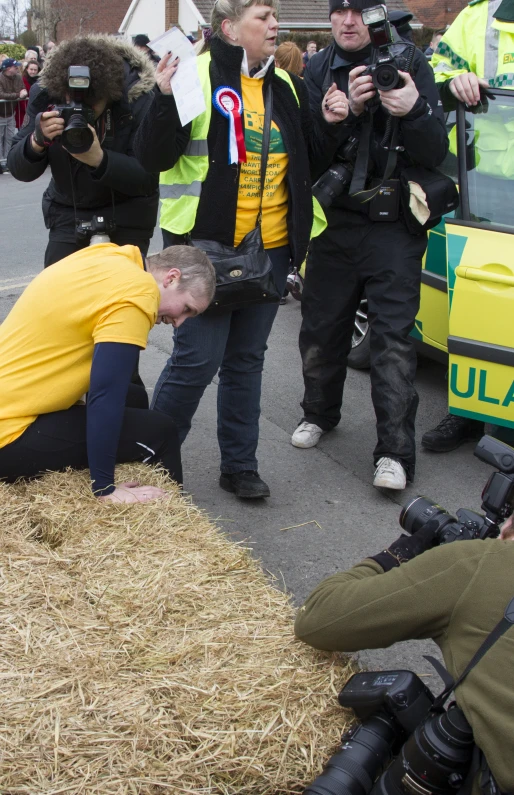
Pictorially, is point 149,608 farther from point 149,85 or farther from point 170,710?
point 149,85

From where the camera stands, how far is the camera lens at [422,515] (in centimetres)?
239

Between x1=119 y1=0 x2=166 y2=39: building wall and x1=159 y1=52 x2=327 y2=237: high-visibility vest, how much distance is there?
1441 inches

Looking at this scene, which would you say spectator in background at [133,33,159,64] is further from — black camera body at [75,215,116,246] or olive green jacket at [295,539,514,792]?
olive green jacket at [295,539,514,792]

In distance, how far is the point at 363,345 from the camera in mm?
5871

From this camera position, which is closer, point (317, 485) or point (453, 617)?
point (453, 617)

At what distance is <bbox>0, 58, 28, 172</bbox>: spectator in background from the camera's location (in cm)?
1622

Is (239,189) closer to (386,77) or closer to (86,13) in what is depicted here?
(386,77)

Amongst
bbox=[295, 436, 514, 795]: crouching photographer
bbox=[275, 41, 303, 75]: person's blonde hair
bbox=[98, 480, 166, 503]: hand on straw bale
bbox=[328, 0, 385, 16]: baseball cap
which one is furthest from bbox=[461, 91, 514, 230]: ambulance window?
bbox=[295, 436, 514, 795]: crouching photographer

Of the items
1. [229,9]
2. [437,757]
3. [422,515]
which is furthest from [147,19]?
[437,757]

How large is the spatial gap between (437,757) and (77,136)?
125 inches

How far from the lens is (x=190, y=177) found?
3.63 metres

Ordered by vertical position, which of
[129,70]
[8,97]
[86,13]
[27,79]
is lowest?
[86,13]

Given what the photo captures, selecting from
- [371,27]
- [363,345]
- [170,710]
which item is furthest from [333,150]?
[170,710]

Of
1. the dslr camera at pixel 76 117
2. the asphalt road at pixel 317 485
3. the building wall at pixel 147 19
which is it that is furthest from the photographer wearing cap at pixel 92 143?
the building wall at pixel 147 19
